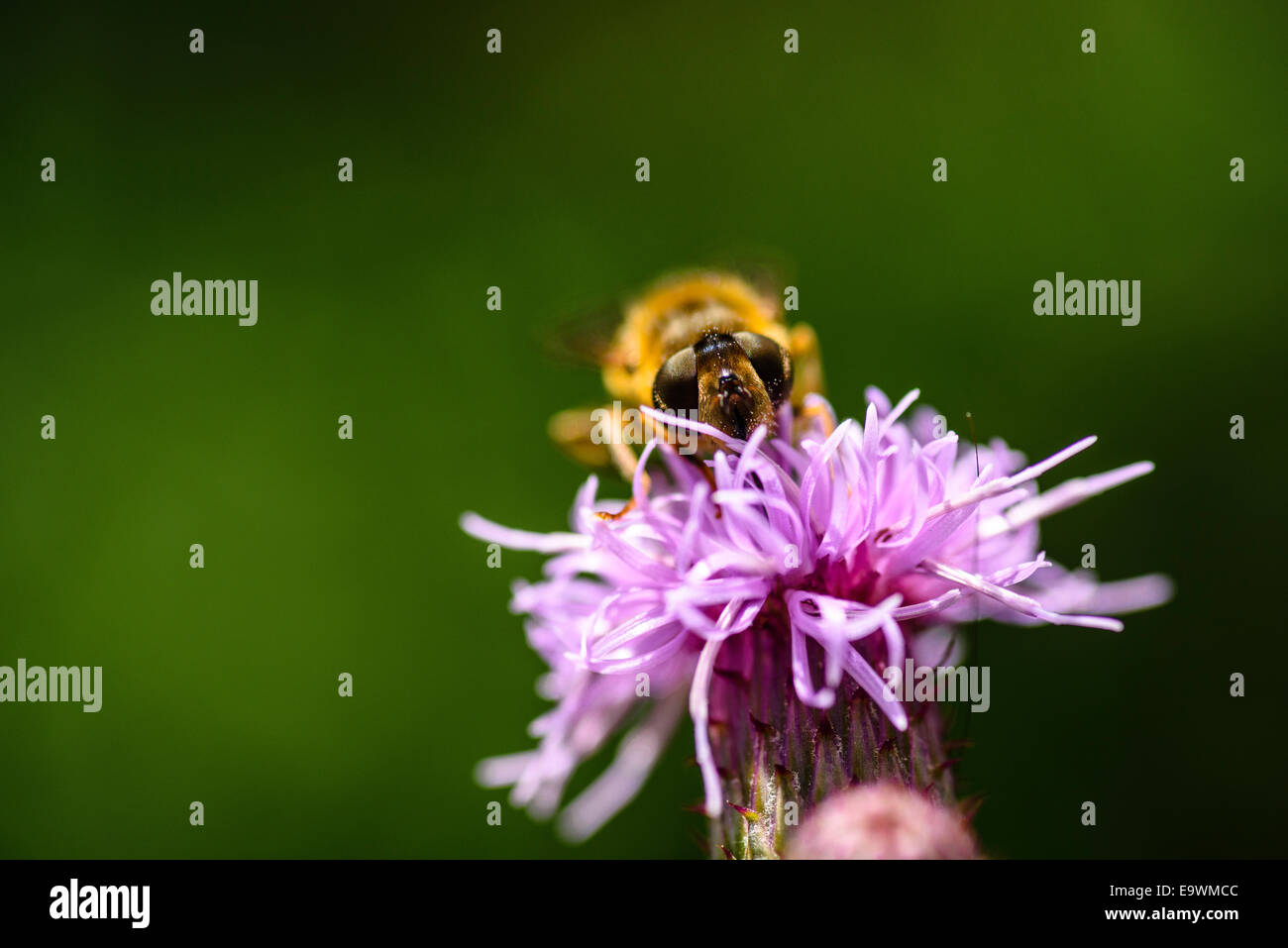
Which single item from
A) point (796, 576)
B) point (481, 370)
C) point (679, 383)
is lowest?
point (796, 576)

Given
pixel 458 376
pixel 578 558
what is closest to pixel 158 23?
pixel 458 376

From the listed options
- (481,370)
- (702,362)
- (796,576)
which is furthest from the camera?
(481,370)

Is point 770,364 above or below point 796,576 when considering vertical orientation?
above

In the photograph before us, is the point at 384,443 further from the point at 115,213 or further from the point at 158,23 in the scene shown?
the point at 158,23

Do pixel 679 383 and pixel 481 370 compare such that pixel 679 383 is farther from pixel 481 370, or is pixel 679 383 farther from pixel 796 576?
pixel 481 370

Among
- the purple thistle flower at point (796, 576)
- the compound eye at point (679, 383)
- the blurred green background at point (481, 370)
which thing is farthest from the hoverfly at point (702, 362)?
the blurred green background at point (481, 370)

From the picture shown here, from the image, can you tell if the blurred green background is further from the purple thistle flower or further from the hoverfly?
the purple thistle flower

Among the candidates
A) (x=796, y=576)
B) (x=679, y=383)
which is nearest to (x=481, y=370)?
(x=679, y=383)

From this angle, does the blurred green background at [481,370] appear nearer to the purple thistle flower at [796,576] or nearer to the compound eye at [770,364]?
the purple thistle flower at [796,576]
